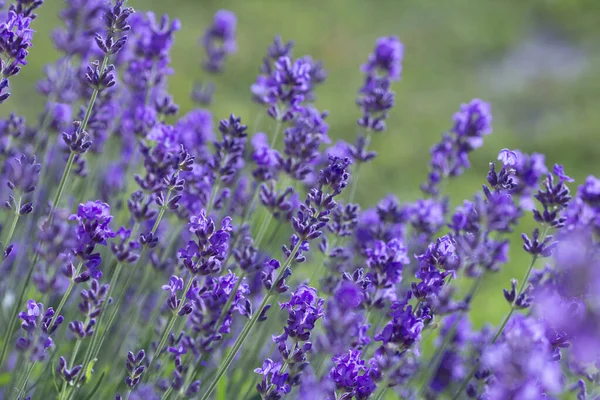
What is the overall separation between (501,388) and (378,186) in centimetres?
656

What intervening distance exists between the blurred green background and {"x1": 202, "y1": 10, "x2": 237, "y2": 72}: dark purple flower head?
2.85 metres

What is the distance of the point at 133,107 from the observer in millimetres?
3477

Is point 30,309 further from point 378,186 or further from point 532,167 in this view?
point 378,186

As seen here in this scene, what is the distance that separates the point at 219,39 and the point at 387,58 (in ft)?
4.30

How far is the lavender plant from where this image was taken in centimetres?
192

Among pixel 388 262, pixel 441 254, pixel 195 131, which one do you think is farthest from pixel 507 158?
pixel 195 131

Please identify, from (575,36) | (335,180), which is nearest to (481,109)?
(335,180)

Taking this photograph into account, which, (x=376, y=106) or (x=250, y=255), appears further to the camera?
(x=376, y=106)

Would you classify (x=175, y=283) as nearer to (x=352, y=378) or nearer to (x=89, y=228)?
(x=89, y=228)

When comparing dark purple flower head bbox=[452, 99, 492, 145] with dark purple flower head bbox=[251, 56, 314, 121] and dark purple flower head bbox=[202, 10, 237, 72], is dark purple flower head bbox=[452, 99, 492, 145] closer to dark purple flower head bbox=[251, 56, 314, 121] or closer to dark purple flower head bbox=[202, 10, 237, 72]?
dark purple flower head bbox=[251, 56, 314, 121]

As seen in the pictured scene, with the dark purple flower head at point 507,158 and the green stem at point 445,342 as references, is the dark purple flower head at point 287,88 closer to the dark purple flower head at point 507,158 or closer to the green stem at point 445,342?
the dark purple flower head at point 507,158

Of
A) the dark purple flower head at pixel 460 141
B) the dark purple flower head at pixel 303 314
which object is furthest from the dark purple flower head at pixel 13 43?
the dark purple flower head at pixel 460 141

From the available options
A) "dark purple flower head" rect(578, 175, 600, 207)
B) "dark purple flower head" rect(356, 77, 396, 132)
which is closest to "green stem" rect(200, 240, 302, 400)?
"dark purple flower head" rect(578, 175, 600, 207)

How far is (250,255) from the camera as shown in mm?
2473
